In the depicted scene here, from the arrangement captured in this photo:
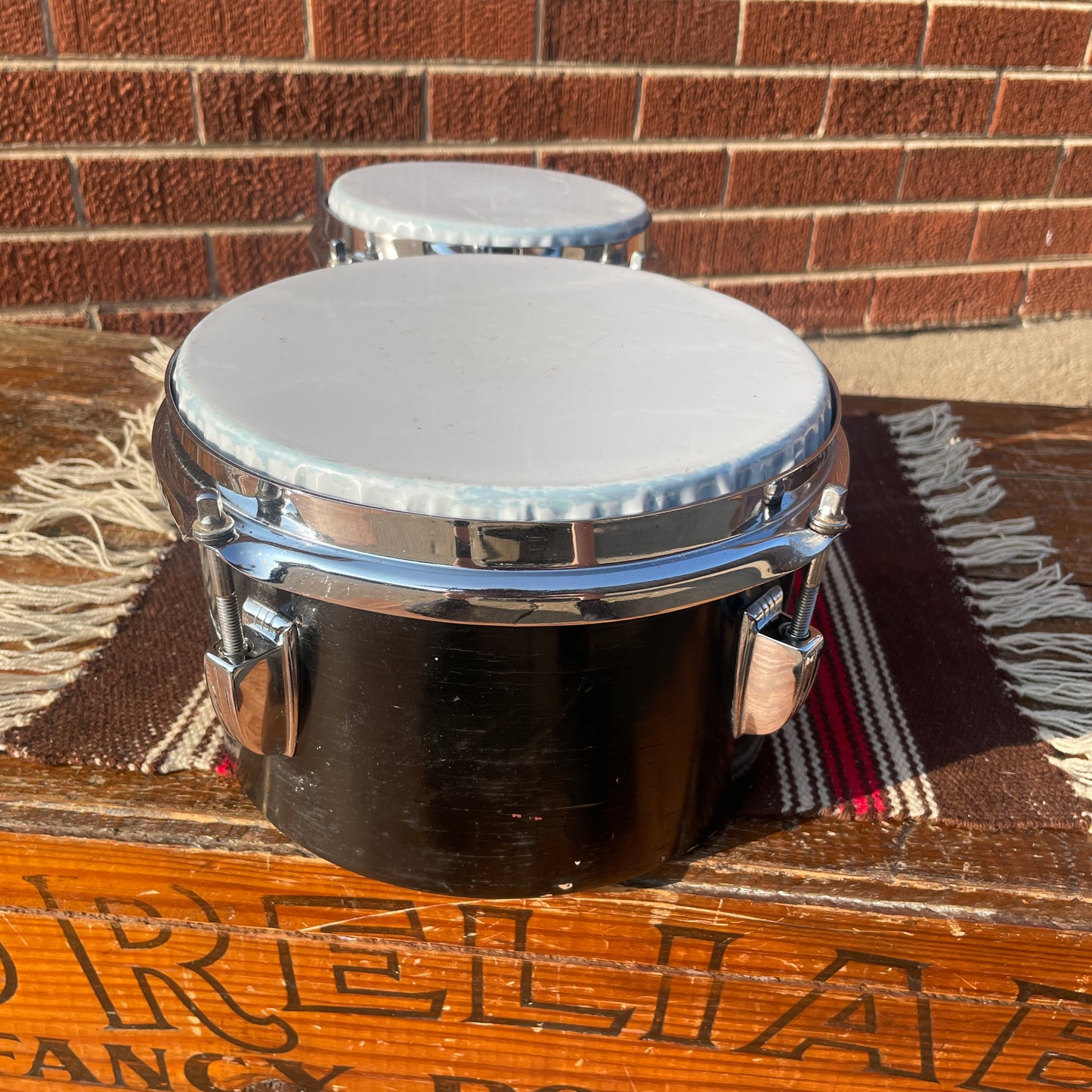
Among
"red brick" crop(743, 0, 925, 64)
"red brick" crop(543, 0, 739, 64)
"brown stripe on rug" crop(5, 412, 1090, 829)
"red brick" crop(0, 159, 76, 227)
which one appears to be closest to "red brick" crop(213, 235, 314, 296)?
"red brick" crop(0, 159, 76, 227)

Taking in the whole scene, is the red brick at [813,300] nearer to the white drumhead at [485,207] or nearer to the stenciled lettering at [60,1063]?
the white drumhead at [485,207]

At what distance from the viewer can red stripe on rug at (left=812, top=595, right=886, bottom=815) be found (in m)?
0.91

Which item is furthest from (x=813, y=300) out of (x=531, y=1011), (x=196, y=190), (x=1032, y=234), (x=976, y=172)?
(x=531, y=1011)

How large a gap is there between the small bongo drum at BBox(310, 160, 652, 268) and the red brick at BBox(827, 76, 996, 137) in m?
0.88

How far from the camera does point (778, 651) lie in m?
0.69

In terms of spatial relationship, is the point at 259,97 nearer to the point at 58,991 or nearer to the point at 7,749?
the point at 7,749

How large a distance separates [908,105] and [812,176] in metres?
0.24

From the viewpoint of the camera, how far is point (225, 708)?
664 millimetres

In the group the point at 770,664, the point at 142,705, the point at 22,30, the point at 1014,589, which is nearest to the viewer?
the point at 770,664

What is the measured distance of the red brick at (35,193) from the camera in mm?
1661

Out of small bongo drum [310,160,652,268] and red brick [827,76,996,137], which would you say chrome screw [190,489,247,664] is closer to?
small bongo drum [310,160,652,268]

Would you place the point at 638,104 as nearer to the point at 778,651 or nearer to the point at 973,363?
the point at 973,363

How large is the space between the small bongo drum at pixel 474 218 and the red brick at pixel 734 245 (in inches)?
26.2

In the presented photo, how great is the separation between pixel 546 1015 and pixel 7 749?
22.0 inches
